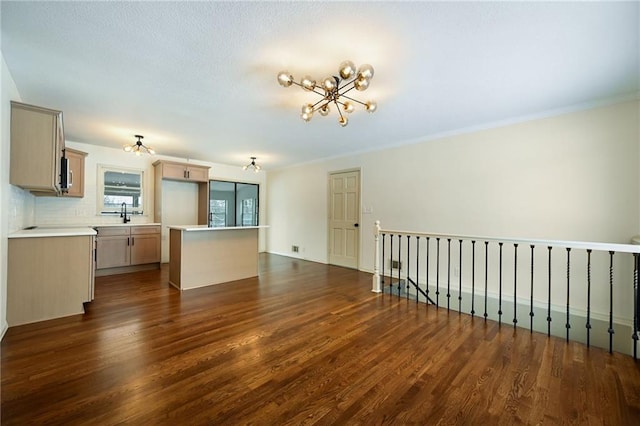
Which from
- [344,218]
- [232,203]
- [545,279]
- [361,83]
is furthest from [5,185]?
[545,279]

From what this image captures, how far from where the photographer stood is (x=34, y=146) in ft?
8.82

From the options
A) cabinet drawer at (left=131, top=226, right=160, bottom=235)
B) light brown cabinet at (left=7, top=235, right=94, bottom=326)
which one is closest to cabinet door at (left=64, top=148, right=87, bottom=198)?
cabinet drawer at (left=131, top=226, right=160, bottom=235)

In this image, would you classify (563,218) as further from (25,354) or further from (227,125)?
(25,354)

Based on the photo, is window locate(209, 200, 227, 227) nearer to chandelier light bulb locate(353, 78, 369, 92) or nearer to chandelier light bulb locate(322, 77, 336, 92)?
chandelier light bulb locate(322, 77, 336, 92)

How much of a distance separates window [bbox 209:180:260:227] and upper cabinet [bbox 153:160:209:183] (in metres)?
0.66

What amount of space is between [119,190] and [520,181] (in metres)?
7.10

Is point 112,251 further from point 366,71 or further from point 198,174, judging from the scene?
point 366,71

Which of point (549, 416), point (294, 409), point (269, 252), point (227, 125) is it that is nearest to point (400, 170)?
point (227, 125)

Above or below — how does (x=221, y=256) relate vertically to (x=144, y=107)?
below

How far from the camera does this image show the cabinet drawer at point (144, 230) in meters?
5.17

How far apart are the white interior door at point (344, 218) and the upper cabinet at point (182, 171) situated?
2981mm

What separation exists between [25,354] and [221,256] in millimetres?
2403

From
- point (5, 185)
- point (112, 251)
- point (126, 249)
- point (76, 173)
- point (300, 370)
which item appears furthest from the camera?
point (126, 249)

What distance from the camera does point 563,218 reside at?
130 inches
